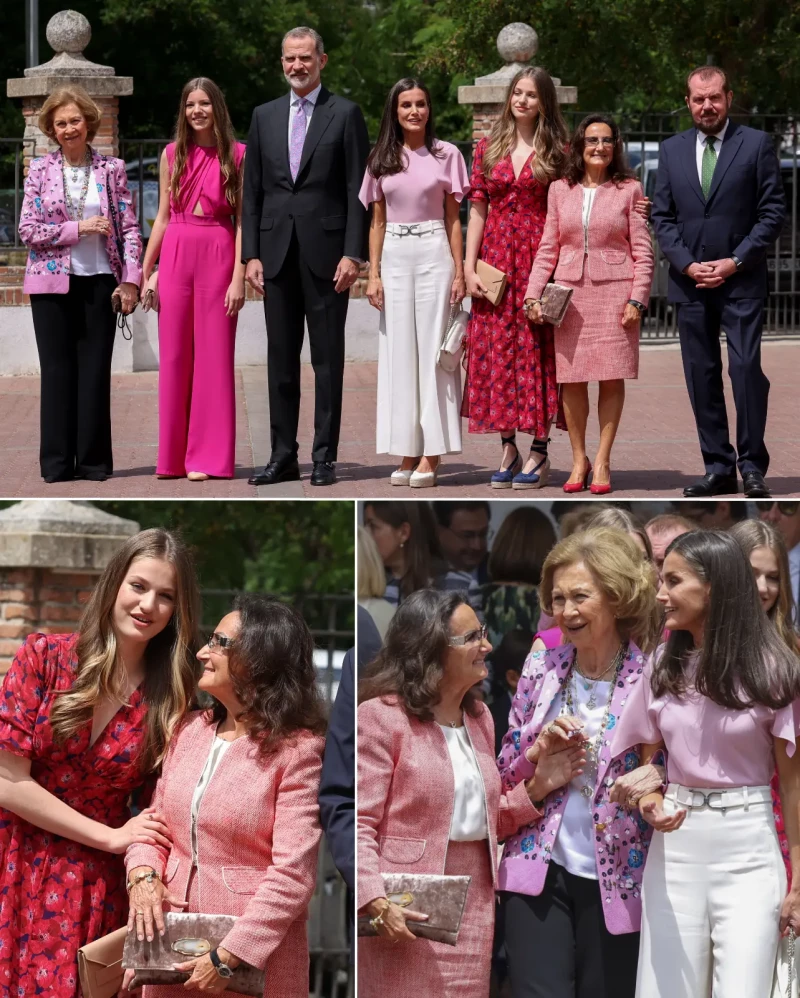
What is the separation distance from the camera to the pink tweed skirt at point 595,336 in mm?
7695

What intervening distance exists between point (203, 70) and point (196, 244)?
23.0 metres

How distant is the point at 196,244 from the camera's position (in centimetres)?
821

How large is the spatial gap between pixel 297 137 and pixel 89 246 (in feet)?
3.89

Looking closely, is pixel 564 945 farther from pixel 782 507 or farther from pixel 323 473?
pixel 323 473

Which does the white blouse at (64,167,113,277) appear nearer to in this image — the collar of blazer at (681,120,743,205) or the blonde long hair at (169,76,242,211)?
the blonde long hair at (169,76,242,211)

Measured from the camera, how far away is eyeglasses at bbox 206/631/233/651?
4.99m

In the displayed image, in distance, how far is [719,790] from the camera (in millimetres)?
4844

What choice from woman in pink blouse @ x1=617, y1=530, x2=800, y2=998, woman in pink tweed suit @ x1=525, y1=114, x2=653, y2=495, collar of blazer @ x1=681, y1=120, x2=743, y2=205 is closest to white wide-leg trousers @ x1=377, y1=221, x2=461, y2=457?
woman in pink tweed suit @ x1=525, y1=114, x2=653, y2=495

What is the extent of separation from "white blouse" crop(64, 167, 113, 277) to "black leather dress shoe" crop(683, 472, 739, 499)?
3043mm

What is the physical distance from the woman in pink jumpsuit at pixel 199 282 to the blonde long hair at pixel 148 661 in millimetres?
3319

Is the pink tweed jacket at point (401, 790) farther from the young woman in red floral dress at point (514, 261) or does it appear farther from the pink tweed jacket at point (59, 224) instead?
the pink tweed jacket at point (59, 224)

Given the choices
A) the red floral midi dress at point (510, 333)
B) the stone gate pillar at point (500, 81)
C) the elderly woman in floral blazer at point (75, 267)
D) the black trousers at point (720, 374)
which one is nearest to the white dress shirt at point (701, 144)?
the black trousers at point (720, 374)

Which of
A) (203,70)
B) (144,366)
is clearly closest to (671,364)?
(144,366)

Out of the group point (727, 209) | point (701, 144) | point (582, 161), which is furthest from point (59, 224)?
point (727, 209)
